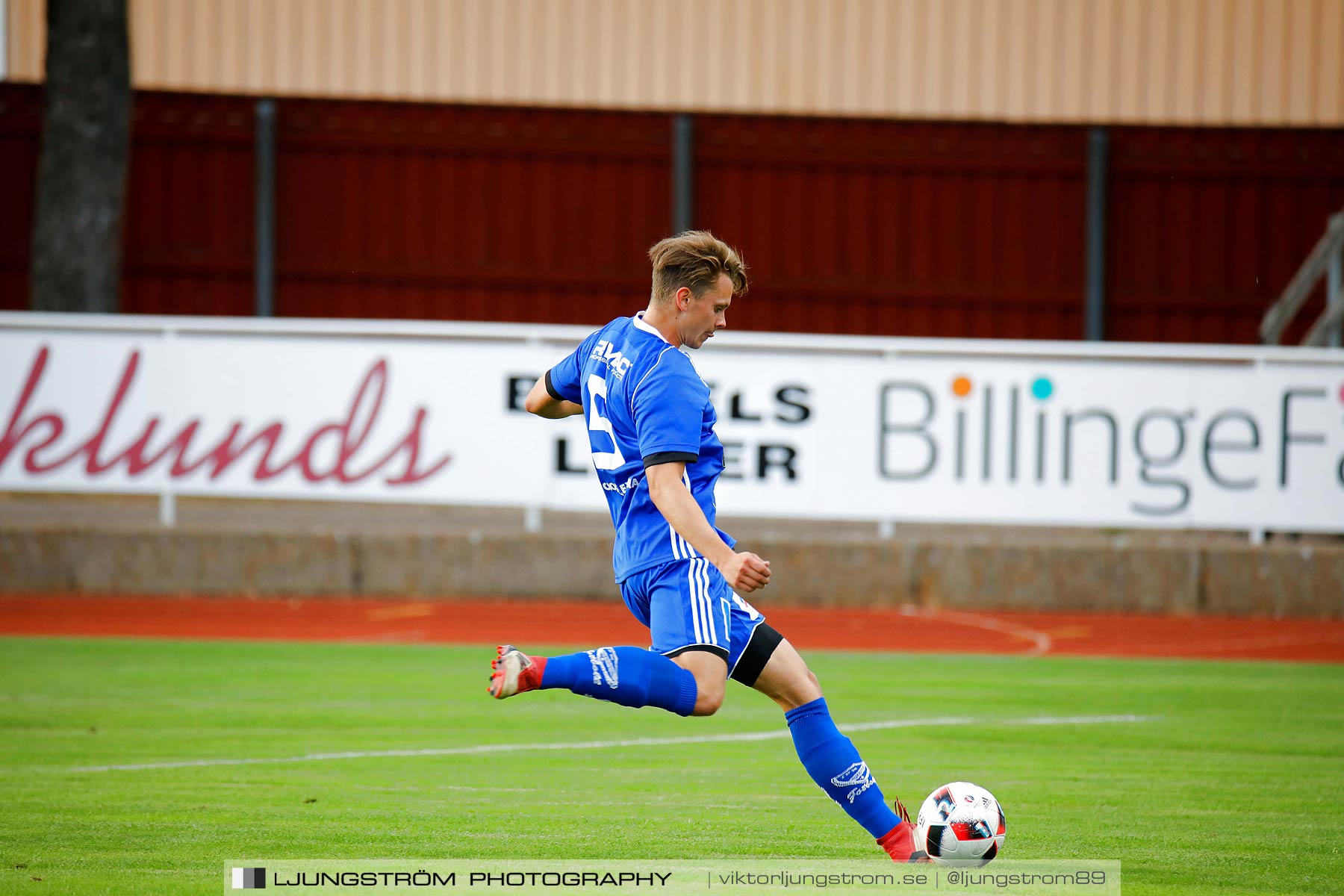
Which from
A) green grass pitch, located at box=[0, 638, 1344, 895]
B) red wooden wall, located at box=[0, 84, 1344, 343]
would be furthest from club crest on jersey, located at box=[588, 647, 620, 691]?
red wooden wall, located at box=[0, 84, 1344, 343]

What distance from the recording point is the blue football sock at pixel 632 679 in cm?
505

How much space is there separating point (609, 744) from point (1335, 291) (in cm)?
998

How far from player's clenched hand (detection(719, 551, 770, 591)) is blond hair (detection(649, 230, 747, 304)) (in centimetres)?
87

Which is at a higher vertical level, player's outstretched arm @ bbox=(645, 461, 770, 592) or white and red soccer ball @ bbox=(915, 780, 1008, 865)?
player's outstretched arm @ bbox=(645, 461, 770, 592)

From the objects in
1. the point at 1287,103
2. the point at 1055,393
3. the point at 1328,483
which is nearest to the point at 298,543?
the point at 1055,393

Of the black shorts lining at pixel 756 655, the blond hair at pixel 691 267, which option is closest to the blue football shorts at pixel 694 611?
the black shorts lining at pixel 756 655

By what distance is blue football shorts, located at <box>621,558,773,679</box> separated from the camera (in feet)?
17.1

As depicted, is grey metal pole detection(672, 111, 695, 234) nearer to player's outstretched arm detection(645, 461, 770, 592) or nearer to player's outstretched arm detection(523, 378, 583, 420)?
player's outstretched arm detection(523, 378, 583, 420)

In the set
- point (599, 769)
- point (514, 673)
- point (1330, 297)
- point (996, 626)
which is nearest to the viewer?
point (514, 673)

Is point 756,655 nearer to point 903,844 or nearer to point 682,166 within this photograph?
point 903,844

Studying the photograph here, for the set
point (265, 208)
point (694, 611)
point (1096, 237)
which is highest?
point (265, 208)

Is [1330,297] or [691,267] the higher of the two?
[1330,297]

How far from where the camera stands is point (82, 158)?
1811cm

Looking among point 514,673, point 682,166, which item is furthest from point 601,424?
point 682,166
